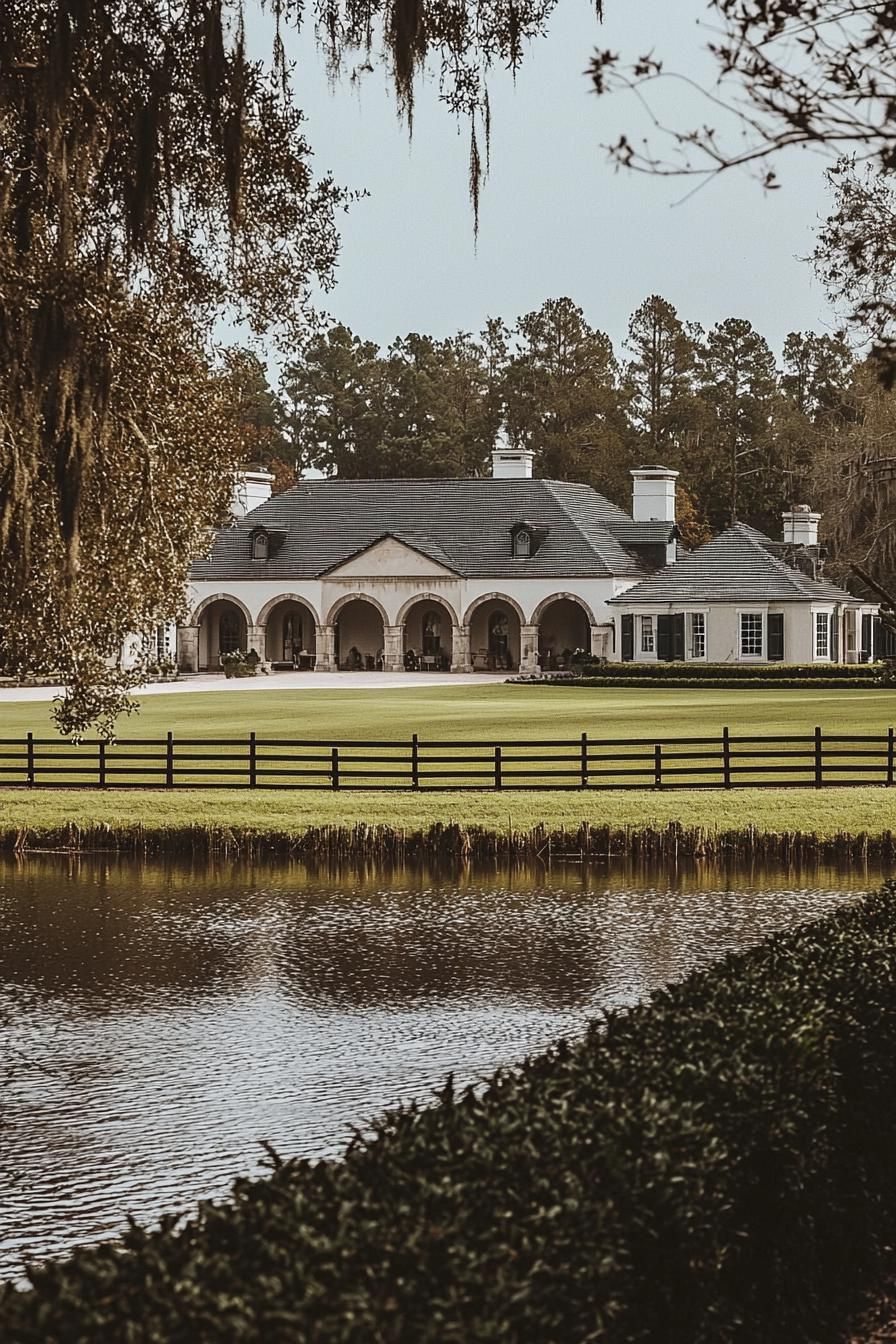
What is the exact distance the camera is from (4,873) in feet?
67.9

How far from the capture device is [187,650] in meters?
66.5

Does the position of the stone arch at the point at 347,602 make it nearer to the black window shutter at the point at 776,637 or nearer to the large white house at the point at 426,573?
the large white house at the point at 426,573

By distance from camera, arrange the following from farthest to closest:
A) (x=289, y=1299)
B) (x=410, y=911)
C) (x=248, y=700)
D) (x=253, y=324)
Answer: (x=248, y=700)
(x=410, y=911)
(x=253, y=324)
(x=289, y=1299)

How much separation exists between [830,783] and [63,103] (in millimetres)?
19894

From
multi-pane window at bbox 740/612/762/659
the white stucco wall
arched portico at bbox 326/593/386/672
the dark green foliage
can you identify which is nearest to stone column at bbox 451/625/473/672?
arched portico at bbox 326/593/386/672

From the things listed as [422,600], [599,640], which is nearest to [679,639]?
[599,640]

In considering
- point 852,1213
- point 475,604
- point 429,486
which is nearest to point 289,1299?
point 852,1213

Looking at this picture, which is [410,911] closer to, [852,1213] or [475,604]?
[852,1213]

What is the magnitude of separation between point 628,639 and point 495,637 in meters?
7.92

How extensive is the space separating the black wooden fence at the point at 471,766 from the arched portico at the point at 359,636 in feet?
116

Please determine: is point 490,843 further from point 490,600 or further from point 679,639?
point 490,600

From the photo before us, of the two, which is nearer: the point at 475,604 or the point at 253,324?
the point at 253,324

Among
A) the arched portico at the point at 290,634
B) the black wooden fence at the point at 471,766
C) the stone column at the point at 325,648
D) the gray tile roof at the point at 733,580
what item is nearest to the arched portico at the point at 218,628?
the arched portico at the point at 290,634

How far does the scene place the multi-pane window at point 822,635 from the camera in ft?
193
